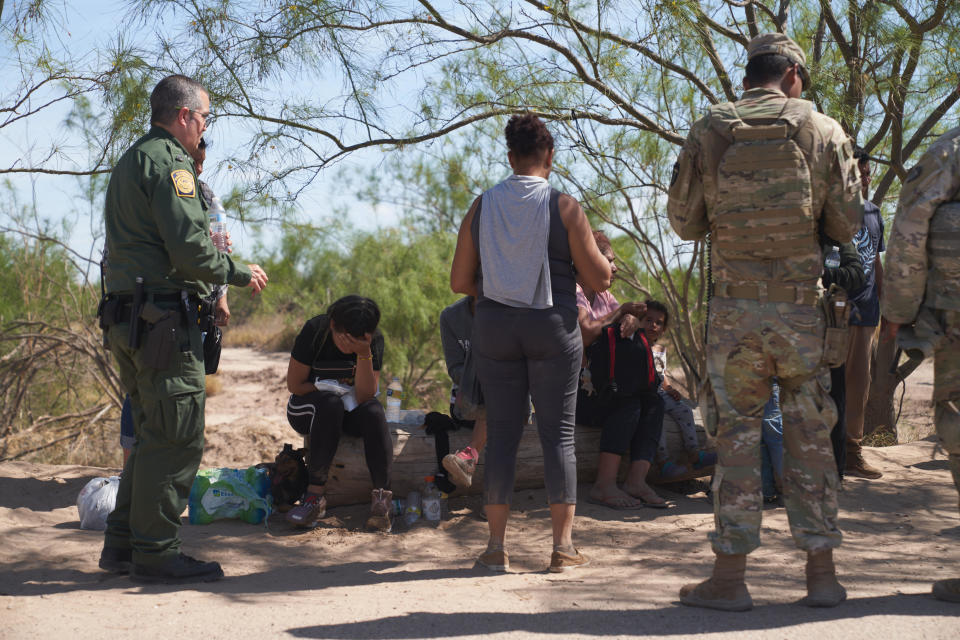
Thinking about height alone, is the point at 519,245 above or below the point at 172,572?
above

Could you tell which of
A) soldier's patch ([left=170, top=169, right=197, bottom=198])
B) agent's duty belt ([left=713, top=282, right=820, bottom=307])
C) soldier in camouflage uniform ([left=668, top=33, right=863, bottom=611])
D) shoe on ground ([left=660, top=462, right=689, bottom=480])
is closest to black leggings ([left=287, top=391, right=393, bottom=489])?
soldier's patch ([left=170, top=169, right=197, bottom=198])

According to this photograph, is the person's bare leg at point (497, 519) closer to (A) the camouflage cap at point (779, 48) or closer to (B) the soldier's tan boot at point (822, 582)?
(B) the soldier's tan boot at point (822, 582)

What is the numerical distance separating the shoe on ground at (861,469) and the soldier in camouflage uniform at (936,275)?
2.28 metres

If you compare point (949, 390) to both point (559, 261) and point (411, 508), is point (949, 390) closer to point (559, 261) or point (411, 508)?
point (559, 261)

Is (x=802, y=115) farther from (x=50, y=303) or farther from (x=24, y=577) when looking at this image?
(x=50, y=303)

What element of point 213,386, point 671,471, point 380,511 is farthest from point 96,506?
point 213,386

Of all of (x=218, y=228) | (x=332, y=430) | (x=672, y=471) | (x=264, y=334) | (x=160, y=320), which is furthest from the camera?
(x=264, y=334)

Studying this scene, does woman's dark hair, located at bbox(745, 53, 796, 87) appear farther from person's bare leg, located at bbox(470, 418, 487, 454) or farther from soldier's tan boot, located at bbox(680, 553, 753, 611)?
person's bare leg, located at bbox(470, 418, 487, 454)

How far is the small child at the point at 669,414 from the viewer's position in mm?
4902

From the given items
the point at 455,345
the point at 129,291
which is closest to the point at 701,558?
the point at 455,345

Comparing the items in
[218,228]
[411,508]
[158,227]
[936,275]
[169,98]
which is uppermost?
[169,98]

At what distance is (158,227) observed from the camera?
335 centimetres

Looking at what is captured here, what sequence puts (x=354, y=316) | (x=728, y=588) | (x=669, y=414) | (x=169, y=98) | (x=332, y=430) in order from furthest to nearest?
(x=669, y=414) → (x=332, y=430) → (x=354, y=316) → (x=169, y=98) → (x=728, y=588)

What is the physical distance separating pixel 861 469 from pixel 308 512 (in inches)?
132
